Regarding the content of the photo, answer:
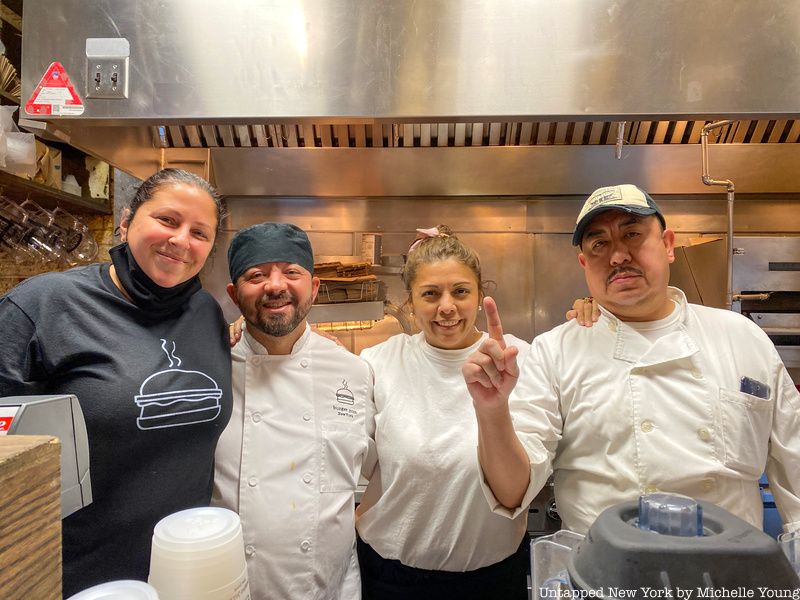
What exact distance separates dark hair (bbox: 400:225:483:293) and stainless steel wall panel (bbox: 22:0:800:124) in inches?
17.8

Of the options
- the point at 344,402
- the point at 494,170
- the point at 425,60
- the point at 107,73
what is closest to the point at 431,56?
the point at 425,60

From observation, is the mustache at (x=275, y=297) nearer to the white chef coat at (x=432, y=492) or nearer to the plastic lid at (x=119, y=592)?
the white chef coat at (x=432, y=492)

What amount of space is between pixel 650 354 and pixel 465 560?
858 mm

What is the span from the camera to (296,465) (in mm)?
1403

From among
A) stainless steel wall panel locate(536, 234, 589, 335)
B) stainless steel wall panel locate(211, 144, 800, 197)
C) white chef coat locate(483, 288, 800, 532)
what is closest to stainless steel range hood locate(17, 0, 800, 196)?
white chef coat locate(483, 288, 800, 532)

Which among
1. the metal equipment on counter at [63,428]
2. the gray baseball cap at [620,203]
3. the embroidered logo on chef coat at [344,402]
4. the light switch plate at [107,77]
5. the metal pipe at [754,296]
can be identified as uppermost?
the light switch plate at [107,77]

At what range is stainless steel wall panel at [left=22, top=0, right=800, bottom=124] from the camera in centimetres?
147

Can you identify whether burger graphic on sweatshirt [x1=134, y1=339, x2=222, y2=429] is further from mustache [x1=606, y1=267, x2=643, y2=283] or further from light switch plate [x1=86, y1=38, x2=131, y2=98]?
mustache [x1=606, y1=267, x2=643, y2=283]

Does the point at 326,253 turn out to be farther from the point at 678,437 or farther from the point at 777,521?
the point at 777,521

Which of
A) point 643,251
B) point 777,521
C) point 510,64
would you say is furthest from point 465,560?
point 510,64

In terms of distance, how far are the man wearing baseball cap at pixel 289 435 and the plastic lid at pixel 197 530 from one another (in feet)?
2.68

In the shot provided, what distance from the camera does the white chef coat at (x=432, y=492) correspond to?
1.48 m

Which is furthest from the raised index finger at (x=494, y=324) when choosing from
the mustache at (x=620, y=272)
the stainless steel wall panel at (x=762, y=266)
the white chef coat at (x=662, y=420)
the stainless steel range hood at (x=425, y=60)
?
the stainless steel wall panel at (x=762, y=266)

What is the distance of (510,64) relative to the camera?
1513 mm
